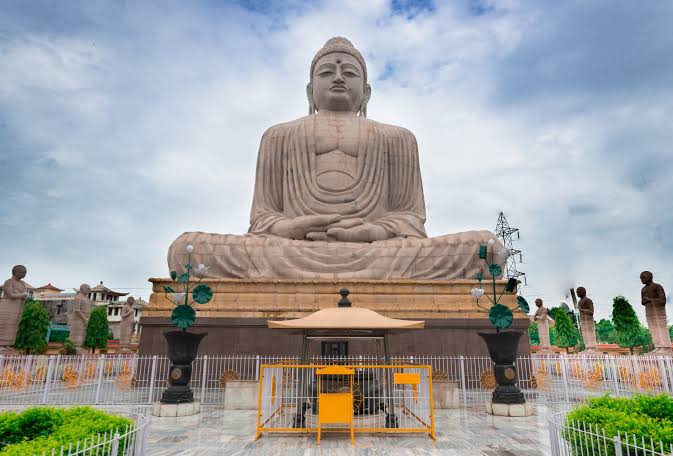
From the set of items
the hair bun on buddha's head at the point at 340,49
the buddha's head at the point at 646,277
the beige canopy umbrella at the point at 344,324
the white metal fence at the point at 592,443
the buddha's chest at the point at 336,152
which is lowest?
the white metal fence at the point at 592,443

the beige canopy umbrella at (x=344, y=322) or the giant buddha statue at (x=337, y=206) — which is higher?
the giant buddha statue at (x=337, y=206)

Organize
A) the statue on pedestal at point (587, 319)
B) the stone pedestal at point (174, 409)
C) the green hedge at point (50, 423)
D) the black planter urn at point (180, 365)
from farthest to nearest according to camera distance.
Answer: the statue on pedestal at point (587, 319) → the black planter urn at point (180, 365) → the stone pedestal at point (174, 409) → the green hedge at point (50, 423)

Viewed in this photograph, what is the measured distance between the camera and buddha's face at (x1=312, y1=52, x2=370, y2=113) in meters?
16.5

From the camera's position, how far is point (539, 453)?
490 cm

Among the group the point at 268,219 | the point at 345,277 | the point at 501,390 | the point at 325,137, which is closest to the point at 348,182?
the point at 325,137

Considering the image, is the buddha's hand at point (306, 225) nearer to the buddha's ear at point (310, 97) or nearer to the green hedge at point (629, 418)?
the buddha's ear at point (310, 97)

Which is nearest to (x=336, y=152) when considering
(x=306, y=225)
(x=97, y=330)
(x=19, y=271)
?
(x=306, y=225)

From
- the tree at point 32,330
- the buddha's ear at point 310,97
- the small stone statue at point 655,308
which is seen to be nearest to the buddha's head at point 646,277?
the small stone statue at point 655,308

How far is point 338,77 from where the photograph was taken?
1638 centimetres

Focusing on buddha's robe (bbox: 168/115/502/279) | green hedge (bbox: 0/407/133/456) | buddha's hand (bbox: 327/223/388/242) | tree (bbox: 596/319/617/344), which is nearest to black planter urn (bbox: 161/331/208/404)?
green hedge (bbox: 0/407/133/456)

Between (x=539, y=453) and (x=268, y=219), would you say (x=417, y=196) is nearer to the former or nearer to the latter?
(x=268, y=219)

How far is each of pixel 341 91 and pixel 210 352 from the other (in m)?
10.1

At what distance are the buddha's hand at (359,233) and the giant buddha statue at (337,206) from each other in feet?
0.10

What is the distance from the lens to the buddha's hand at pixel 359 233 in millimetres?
13789
